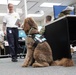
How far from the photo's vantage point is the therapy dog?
2.33 m

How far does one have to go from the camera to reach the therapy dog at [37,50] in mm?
2328

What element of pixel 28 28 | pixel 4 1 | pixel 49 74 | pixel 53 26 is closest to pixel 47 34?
pixel 53 26

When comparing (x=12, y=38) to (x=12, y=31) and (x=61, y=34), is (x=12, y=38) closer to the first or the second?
(x=12, y=31)

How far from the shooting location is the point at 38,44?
7.85 feet

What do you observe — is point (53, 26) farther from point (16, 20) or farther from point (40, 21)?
point (40, 21)

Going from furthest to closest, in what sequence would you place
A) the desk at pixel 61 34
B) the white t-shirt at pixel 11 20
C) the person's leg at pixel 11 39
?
the white t-shirt at pixel 11 20
the person's leg at pixel 11 39
the desk at pixel 61 34

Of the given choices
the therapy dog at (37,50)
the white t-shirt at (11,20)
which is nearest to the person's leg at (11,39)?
the white t-shirt at (11,20)

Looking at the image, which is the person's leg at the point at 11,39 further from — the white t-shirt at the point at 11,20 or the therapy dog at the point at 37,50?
the therapy dog at the point at 37,50

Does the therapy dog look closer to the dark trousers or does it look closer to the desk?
the desk

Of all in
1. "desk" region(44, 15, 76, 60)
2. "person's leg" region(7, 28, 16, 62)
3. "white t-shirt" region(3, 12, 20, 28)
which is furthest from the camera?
"white t-shirt" region(3, 12, 20, 28)

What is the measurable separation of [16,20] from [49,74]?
7.43ft

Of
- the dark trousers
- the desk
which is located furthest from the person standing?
the desk

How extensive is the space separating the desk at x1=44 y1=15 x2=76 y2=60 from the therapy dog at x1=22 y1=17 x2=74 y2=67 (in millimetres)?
167

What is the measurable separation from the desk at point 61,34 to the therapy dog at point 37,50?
0.55ft
